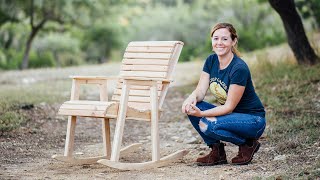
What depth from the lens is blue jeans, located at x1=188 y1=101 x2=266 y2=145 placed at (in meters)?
4.91

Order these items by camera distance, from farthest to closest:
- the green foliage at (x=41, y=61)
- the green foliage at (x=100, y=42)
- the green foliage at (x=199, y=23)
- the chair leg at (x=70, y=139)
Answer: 1. the green foliage at (x=100, y=42)
2. the green foliage at (x=41, y=61)
3. the green foliage at (x=199, y=23)
4. the chair leg at (x=70, y=139)

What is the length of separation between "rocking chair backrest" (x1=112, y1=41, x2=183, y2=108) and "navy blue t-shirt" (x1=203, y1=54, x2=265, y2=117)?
51 cm

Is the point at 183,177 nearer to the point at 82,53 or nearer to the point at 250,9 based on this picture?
the point at 250,9

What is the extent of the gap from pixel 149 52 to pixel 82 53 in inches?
981

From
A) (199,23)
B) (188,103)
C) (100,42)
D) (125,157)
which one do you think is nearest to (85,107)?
(188,103)

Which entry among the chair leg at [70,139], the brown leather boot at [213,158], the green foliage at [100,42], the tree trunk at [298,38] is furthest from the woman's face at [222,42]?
the green foliage at [100,42]

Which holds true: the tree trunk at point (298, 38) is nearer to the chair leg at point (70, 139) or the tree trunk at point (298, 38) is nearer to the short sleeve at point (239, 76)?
the short sleeve at point (239, 76)

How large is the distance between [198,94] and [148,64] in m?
0.89

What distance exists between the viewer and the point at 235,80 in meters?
4.91

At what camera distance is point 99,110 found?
16.2 ft

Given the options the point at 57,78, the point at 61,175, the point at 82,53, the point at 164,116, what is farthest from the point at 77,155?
the point at 82,53

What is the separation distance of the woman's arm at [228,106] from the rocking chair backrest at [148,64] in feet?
2.11

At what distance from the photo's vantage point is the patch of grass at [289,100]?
239 inches

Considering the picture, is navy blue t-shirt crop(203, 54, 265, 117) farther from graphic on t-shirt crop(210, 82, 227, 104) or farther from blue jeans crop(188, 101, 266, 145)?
blue jeans crop(188, 101, 266, 145)
